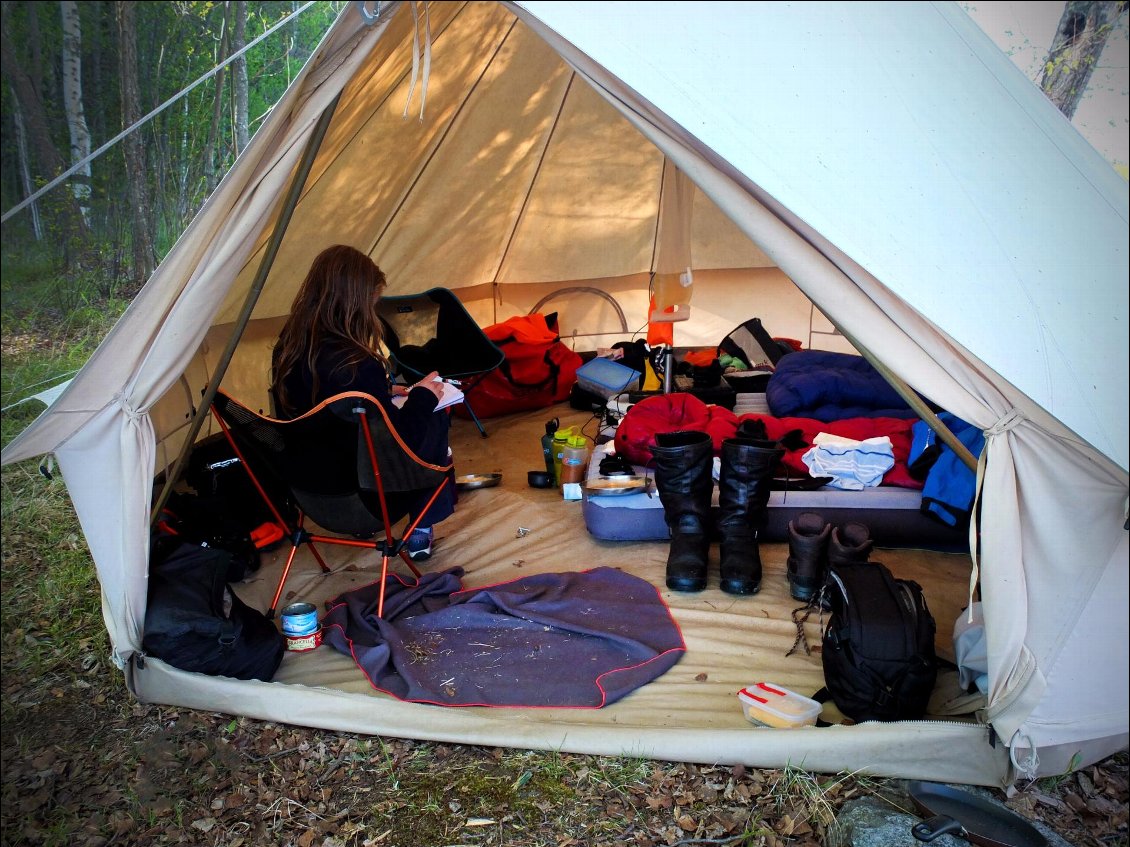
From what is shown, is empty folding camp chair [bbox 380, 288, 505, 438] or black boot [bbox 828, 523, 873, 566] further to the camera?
empty folding camp chair [bbox 380, 288, 505, 438]

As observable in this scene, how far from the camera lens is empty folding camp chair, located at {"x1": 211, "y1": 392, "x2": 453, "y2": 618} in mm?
2535

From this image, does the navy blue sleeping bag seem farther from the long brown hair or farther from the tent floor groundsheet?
the long brown hair

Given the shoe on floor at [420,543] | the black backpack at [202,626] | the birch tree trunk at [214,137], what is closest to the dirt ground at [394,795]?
the black backpack at [202,626]

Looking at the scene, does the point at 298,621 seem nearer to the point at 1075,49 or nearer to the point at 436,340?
the point at 436,340

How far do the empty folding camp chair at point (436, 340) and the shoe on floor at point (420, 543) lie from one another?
1.46m

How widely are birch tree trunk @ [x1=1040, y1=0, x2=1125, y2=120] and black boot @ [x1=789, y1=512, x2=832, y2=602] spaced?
1391mm

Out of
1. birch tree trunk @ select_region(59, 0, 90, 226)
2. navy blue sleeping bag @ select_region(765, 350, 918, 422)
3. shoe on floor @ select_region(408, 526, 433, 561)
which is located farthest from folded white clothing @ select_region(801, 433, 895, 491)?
birch tree trunk @ select_region(59, 0, 90, 226)

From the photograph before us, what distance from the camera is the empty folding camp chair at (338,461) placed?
2.54 meters

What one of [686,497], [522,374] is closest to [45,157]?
[522,374]

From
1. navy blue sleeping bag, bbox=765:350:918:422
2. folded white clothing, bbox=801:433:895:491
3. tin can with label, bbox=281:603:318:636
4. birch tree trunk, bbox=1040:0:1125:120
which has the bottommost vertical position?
tin can with label, bbox=281:603:318:636

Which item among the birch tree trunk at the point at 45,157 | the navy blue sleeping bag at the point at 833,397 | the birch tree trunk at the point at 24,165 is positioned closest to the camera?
the birch tree trunk at the point at 24,165

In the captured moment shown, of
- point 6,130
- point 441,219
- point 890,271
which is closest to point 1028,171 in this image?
point 890,271

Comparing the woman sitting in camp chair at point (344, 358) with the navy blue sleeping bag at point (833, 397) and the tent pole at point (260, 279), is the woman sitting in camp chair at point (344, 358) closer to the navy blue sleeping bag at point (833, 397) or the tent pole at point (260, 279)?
the tent pole at point (260, 279)

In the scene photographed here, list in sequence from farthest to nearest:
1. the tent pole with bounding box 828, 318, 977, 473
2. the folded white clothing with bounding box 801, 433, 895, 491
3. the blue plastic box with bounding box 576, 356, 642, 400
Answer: the blue plastic box with bounding box 576, 356, 642, 400 → the folded white clothing with bounding box 801, 433, 895, 491 → the tent pole with bounding box 828, 318, 977, 473
